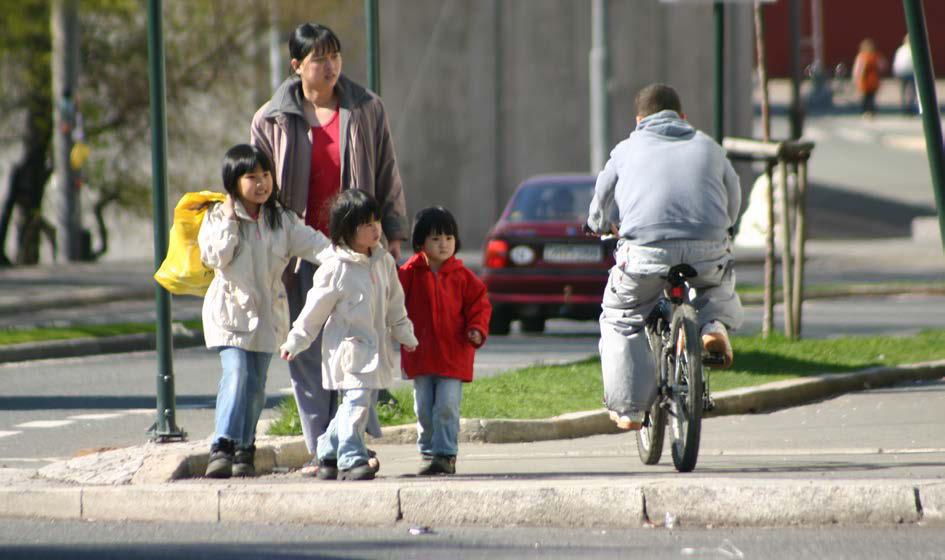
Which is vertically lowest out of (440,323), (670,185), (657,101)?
(440,323)

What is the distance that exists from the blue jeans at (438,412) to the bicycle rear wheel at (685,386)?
948 mm

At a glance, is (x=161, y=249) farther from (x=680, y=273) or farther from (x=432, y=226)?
(x=680, y=273)

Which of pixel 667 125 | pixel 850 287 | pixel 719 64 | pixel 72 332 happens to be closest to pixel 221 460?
pixel 667 125

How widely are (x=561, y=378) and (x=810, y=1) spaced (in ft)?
159

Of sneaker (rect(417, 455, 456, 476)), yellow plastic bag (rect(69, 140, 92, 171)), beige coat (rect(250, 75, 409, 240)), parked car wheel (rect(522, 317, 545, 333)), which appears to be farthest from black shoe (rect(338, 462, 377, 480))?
yellow plastic bag (rect(69, 140, 92, 171))

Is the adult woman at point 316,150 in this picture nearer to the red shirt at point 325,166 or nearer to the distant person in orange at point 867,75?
the red shirt at point 325,166

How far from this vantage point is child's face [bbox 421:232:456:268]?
7926mm

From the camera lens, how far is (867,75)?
45.3 metres

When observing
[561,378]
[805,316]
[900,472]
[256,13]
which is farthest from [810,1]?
[900,472]

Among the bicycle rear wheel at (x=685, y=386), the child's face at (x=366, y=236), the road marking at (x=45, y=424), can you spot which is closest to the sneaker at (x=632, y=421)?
the bicycle rear wheel at (x=685, y=386)

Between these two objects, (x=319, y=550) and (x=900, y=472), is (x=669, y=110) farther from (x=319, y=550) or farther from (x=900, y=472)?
(x=319, y=550)

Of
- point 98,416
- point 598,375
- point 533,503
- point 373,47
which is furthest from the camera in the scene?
point 598,375

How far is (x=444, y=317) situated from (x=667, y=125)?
1.39 m

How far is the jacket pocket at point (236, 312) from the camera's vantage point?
7.88 meters
